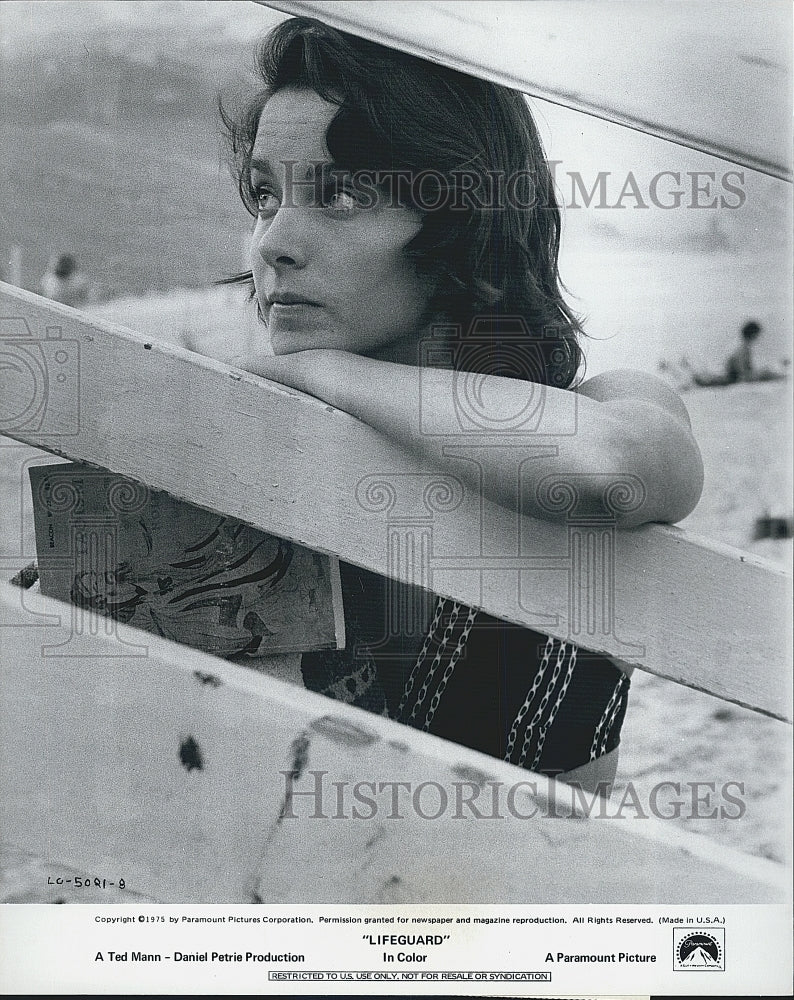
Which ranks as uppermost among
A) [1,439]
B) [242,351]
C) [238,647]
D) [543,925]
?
[242,351]

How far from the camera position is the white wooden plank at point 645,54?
4.98 feet

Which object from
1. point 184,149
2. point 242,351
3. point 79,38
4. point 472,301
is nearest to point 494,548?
point 472,301

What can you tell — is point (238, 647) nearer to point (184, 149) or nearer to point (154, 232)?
point (154, 232)

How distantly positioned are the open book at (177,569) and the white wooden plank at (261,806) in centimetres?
4

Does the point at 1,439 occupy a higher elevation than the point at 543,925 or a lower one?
higher

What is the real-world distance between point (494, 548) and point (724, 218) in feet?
1.85

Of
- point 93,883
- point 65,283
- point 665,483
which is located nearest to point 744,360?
point 665,483

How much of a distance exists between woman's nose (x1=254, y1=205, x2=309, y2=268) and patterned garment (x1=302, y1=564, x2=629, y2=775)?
43 centimetres

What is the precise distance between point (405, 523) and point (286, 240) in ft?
1.38

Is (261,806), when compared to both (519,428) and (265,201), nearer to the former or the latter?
(519,428)

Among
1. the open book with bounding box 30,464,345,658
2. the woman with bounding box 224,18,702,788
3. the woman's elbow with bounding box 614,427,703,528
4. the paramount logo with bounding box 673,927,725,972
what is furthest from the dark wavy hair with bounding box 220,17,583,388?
the paramount logo with bounding box 673,927,725,972

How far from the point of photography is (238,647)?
1512mm

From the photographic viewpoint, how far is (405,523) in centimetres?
150

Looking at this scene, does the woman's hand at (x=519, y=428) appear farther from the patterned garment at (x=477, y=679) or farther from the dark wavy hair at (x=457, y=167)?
the patterned garment at (x=477, y=679)
